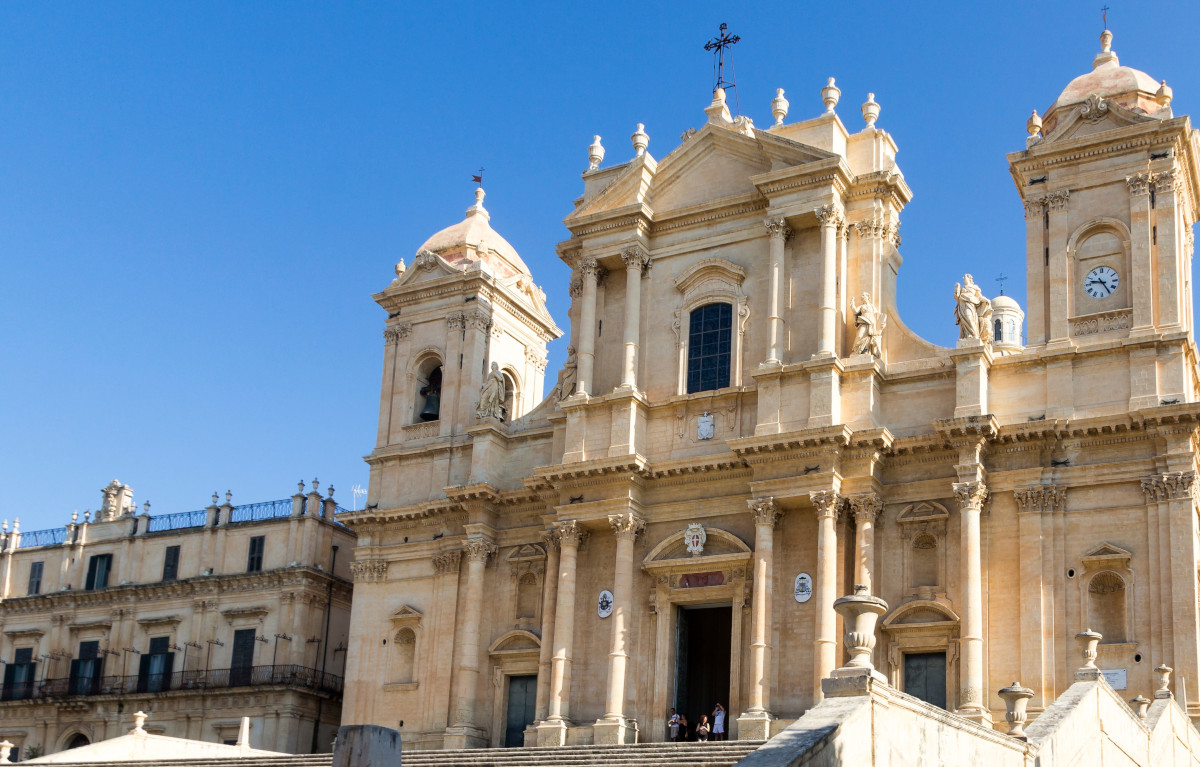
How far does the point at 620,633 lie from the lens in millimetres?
30641

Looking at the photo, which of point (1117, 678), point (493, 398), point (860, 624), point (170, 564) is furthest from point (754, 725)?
point (170, 564)

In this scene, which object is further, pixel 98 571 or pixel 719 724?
pixel 98 571

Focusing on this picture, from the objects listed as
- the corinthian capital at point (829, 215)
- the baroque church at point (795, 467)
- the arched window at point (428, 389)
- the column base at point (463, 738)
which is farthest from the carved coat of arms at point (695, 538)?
the arched window at point (428, 389)

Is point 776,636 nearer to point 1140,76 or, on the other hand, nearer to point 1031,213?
point 1031,213

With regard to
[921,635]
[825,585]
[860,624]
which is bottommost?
[860,624]

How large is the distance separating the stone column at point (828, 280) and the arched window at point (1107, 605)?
698 centimetres

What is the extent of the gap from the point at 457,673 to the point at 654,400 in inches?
311

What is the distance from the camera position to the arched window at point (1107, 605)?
27.1 metres

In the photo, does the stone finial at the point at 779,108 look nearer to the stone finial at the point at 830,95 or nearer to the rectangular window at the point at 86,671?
the stone finial at the point at 830,95

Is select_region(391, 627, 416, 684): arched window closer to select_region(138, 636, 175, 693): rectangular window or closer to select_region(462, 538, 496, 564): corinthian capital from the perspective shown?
select_region(462, 538, 496, 564): corinthian capital

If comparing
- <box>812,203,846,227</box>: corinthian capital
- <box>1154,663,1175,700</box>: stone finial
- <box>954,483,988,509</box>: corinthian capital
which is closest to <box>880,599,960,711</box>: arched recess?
<box>954,483,988,509</box>: corinthian capital

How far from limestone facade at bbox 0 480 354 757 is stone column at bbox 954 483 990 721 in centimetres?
Answer: 2064

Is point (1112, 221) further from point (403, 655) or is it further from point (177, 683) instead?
point (177, 683)

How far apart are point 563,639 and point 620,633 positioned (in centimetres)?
143
